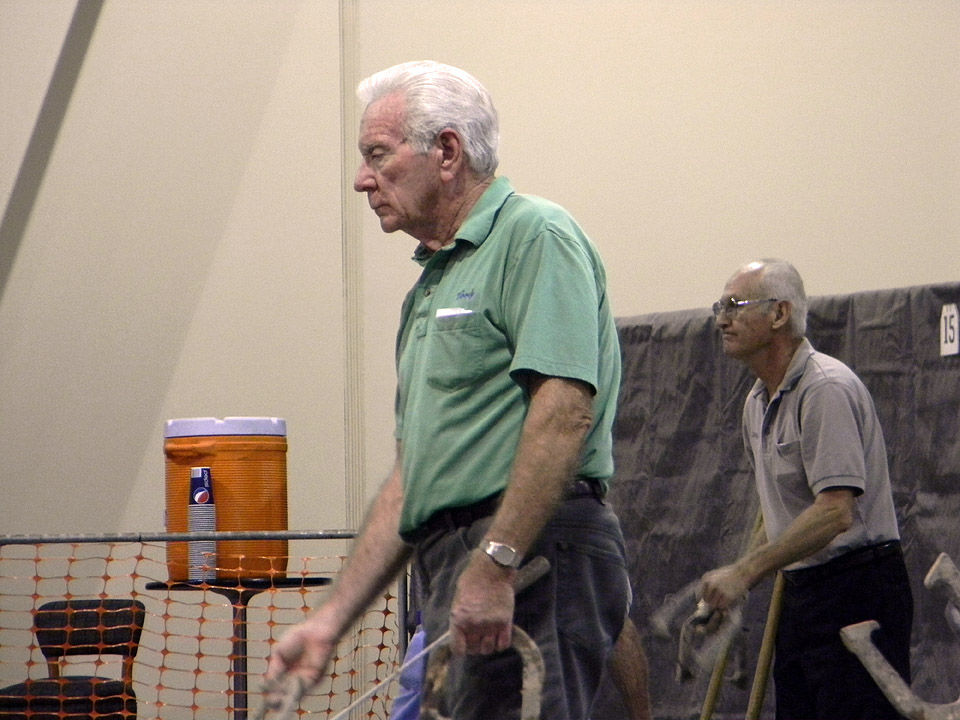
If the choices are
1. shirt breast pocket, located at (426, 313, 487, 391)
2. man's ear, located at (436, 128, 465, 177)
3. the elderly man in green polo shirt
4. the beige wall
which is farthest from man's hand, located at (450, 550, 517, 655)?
the beige wall

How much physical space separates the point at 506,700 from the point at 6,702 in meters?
3.32

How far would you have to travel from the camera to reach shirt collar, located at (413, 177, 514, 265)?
1920mm

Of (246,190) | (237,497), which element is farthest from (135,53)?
(237,497)

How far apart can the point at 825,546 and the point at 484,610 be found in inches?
63.3

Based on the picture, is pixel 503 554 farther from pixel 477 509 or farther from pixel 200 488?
pixel 200 488

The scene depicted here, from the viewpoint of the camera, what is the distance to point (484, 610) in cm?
171

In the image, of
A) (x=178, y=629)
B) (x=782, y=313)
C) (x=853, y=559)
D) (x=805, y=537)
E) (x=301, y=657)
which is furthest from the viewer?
(x=178, y=629)

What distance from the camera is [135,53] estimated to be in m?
5.93

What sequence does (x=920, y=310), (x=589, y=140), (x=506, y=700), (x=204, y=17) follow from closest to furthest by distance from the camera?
(x=506, y=700)
(x=920, y=310)
(x=589, y=140)
(x=204, y=17)

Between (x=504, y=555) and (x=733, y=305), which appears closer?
(x=504, y=555)

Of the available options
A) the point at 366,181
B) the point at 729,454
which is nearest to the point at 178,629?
the point at 729,454

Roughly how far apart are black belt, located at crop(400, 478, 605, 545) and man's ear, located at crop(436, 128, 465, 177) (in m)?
0.51

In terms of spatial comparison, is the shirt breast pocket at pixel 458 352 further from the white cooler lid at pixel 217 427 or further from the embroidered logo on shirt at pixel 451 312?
the white cooler lid at pixel 217 427

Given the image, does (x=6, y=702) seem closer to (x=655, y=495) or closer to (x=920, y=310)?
(x=655, y=495)
